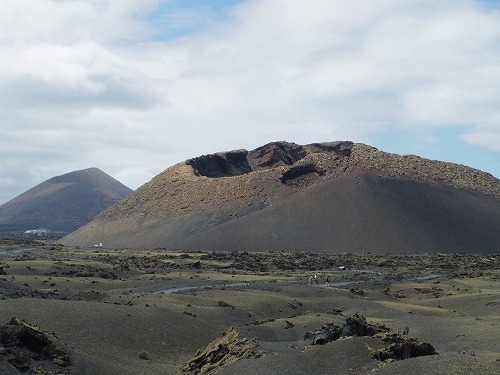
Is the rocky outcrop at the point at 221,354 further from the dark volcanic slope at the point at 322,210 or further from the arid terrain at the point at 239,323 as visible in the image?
the dark volcanic slope at the point at 322,210

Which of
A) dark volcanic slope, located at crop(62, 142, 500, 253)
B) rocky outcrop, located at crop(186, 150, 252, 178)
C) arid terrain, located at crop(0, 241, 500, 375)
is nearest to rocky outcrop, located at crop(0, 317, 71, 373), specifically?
arid terrain, located at crop(0, 241, 500, 375)

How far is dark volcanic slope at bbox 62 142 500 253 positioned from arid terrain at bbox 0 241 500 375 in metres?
47.0

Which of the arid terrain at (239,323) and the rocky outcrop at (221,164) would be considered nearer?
the arid terrain at (239,323)

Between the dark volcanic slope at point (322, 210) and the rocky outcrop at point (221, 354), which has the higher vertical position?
the dark volcanic slope at point (322, 210)

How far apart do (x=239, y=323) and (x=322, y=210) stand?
85.2 m

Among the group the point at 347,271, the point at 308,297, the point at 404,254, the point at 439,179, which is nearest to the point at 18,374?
the point at 308,297

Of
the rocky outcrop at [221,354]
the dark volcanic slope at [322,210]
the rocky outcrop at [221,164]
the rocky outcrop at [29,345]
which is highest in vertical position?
the rocky outcrop at [221,164]

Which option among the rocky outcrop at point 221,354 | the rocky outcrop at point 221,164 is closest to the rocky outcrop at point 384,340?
the rocky outcrop at point 221,354

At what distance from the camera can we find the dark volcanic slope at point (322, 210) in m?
111

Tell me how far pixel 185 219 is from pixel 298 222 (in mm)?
25634

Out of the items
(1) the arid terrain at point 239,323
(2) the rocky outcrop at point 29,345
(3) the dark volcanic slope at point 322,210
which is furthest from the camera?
(3) the dark volcanic slope at point 322,210

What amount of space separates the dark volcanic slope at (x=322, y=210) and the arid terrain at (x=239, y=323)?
47028 millimetres

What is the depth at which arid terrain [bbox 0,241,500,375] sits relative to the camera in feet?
65.0

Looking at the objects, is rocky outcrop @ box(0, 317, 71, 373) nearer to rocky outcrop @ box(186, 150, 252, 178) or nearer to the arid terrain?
the arid terrain
